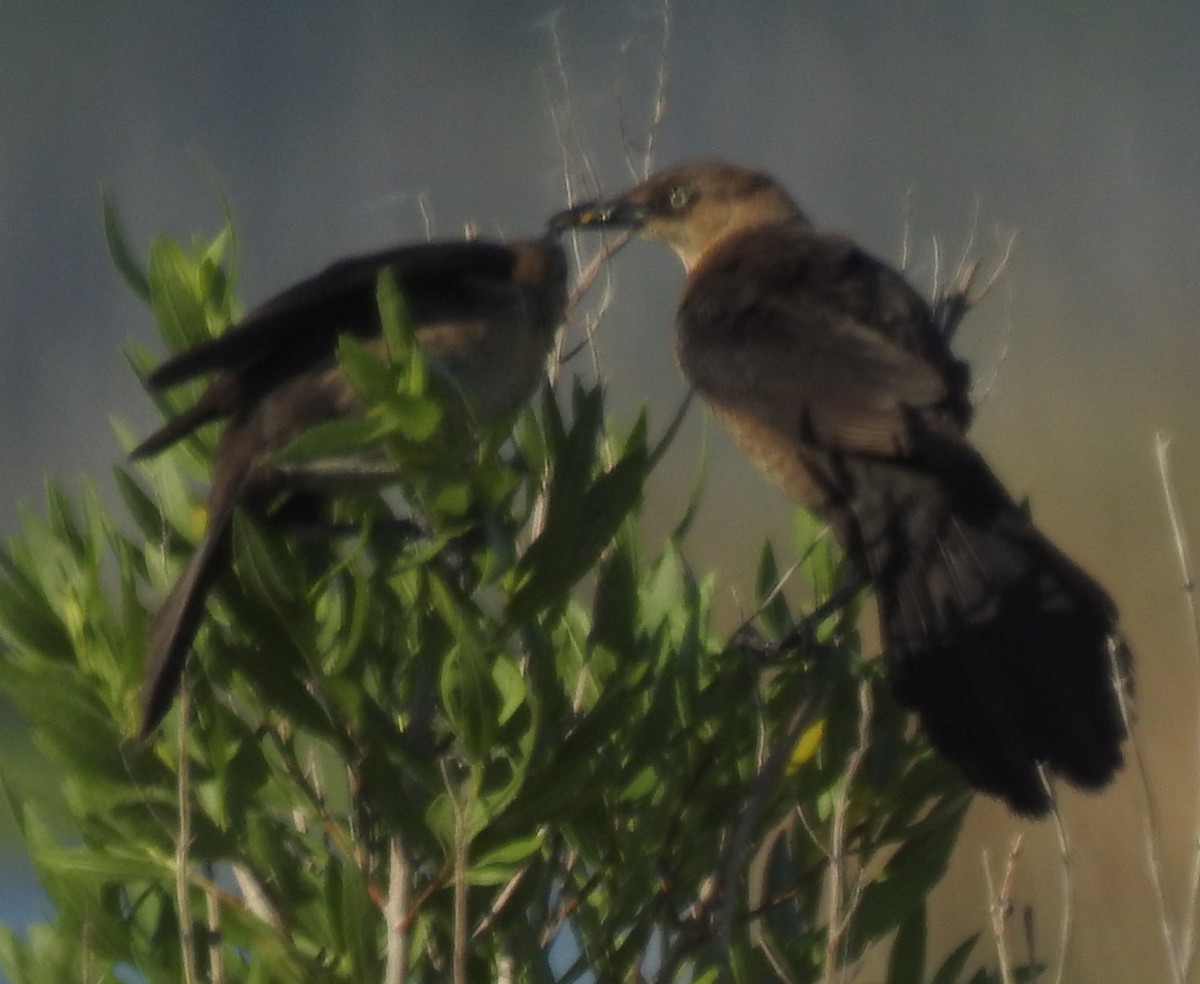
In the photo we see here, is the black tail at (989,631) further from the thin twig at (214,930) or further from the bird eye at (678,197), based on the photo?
the bird eye at (678,197)

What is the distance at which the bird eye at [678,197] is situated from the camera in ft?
10.7

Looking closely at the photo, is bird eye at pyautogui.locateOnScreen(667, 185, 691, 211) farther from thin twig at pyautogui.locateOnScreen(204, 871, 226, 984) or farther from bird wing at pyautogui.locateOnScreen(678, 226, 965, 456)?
thin twig at pyautogui.locateOnScreen(204, 871, 226, 984)

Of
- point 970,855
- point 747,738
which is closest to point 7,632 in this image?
point 747,738

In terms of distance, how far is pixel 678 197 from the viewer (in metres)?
3.27

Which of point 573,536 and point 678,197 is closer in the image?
point 573,536

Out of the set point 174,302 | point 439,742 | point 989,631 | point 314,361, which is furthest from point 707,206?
point 439,742

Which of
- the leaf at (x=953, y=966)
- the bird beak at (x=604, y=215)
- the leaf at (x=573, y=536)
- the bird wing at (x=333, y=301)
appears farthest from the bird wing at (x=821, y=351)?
the leaf at (x=573, y=536)

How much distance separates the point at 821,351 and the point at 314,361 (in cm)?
88

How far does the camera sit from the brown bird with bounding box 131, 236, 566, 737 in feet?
4.95

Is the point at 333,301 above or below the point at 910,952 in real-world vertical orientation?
above

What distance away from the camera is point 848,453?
7.61ft

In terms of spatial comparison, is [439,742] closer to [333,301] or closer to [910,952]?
[333,301]

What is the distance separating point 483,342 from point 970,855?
1623 mm

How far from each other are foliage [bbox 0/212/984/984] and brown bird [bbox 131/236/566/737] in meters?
0.04
